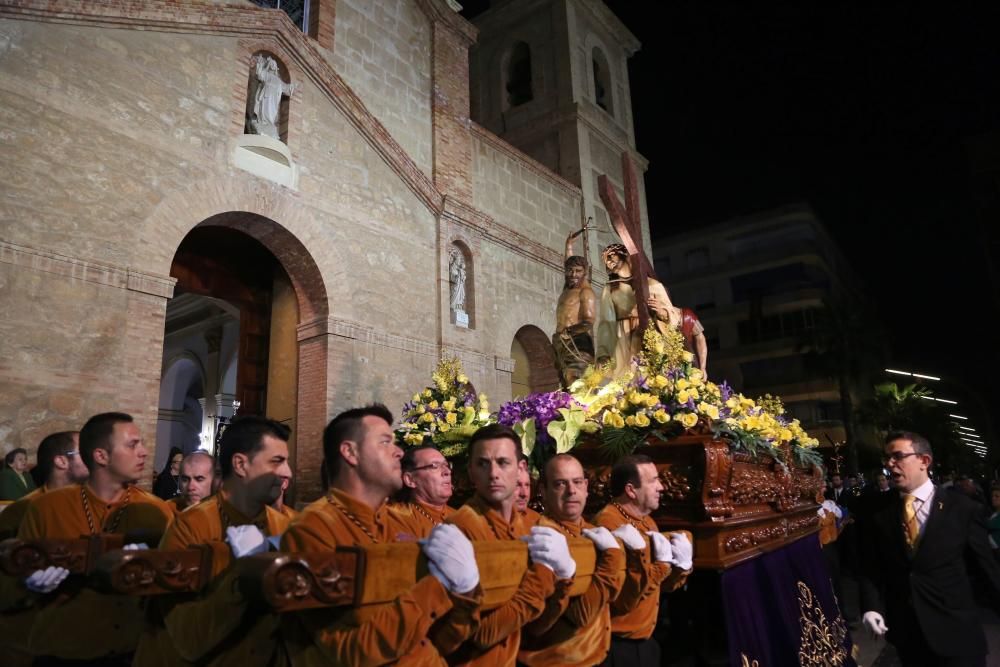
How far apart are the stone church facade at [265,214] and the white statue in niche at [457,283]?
0.12m

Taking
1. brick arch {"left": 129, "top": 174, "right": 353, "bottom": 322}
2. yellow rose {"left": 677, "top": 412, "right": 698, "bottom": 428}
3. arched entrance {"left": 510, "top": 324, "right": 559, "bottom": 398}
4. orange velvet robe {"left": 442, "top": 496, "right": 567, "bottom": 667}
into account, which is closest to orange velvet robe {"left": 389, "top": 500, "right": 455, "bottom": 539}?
orange velvet robe {"left": 442, "top": 496, "right": 567, "bottom": 667}

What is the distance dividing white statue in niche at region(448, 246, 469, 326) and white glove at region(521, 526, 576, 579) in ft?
35.4

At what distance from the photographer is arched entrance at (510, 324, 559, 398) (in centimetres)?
1555

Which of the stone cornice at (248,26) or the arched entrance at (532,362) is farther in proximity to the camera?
the arched entrance at (532,362)

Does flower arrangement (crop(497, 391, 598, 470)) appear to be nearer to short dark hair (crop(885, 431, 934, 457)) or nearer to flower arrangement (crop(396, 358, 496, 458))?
flower arrangement (crop(396, 358, 496, 458))

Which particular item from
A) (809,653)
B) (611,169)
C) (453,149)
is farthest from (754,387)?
(809,653)

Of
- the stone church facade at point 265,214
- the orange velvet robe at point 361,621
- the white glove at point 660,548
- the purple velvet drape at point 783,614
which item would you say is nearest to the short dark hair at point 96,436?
the orange velvet robe at point 361,621

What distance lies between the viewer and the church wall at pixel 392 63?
1259cm

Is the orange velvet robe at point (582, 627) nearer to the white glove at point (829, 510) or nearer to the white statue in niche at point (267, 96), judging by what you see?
the white glove at point (829, 510)

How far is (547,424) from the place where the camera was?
512 cm

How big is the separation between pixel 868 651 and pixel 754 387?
32.9m

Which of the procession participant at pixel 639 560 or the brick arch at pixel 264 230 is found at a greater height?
the brick arch at pixel 264 230

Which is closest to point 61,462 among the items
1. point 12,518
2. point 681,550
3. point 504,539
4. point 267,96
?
point 12,518

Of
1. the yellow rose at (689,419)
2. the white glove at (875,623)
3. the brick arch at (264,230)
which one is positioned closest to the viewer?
the white glove at (875,623)
